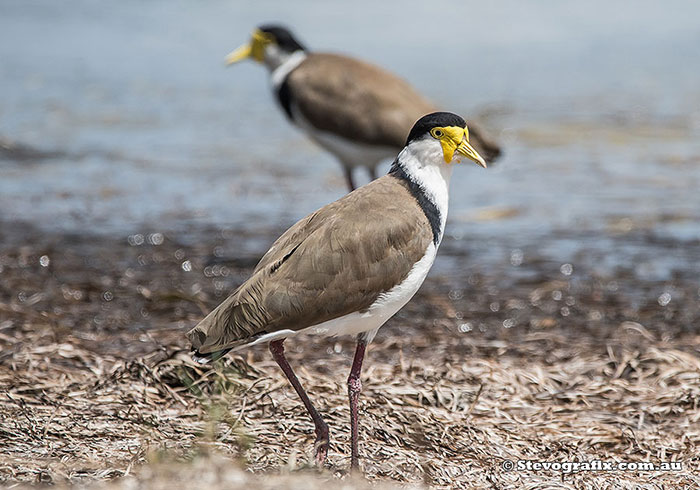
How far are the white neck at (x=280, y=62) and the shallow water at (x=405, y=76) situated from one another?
1054 millimetres

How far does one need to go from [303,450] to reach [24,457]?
39.2 inches

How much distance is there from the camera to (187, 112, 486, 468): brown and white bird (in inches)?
148

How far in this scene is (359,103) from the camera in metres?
→ 7.87

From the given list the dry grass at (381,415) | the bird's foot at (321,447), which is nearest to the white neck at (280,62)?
the dry grass at (381,415)

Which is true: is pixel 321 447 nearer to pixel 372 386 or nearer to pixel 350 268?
pixel 350 268

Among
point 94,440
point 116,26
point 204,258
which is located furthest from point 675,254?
point 116,26

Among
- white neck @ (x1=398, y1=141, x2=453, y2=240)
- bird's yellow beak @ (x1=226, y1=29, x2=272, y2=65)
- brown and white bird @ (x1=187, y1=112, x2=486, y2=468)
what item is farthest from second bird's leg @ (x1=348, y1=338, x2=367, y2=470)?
bird's yellow beak @ (x1=226, y1=29, x2=272, y2=65)

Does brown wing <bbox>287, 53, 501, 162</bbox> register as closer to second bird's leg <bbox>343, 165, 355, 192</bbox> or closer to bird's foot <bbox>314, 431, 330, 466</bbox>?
second bird's leg <bbox>343, 165, 355, 192</bbox>

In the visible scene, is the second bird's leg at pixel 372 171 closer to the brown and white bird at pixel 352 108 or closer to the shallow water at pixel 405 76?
the brown and white bird at pixel 352 108

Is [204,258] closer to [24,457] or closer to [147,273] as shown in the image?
[147,273]

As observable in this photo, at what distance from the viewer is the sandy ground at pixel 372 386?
3.79 meters

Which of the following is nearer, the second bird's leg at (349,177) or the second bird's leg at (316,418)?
the second bird's leg at (316,418)

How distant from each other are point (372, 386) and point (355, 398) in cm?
70

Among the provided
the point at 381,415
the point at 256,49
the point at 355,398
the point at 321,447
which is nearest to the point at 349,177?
the point at 256,49
